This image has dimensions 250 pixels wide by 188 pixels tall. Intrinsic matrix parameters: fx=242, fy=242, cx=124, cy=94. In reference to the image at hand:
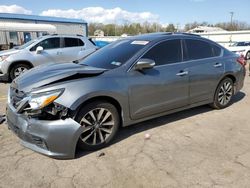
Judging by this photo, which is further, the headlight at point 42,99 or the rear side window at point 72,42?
the rear side window at point 72,42

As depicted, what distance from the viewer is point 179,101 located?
4.41 m

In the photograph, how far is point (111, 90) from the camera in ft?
11.4

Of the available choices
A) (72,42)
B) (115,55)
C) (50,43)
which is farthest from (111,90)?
(72,42)

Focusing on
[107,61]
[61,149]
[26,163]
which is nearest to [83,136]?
[61,149]

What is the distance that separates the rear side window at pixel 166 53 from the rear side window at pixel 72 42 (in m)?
6.13

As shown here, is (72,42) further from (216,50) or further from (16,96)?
(16,96)

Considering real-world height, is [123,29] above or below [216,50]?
above

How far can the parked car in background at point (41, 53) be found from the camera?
833 centimetres

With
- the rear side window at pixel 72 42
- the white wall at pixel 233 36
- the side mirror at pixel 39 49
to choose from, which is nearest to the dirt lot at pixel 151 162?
the side mirror at pixel 39 49

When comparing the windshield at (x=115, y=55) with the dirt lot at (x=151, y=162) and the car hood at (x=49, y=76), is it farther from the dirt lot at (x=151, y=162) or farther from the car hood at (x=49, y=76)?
the dirt lot at (x=151, y=162)

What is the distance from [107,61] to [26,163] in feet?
6.44

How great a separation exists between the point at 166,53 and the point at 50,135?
242cm

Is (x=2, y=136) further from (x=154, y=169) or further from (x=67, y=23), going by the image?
(x=67, y=23)

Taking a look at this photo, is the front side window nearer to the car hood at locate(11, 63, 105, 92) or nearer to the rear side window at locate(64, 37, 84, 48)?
the rear side window at locate(64, 37, 84, 48)
